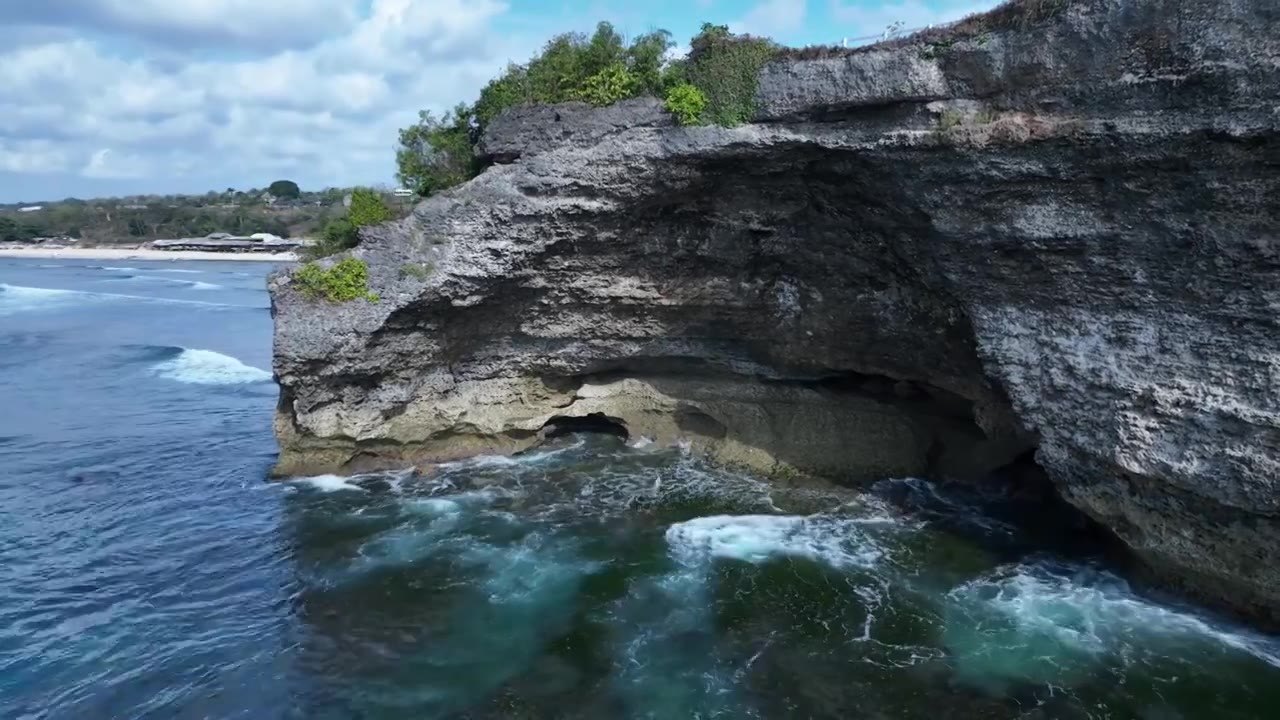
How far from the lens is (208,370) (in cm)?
3297

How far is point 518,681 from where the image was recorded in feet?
37.5

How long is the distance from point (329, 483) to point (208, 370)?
18.1m

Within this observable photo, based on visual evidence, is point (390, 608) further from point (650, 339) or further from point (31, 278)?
point (31, 278)

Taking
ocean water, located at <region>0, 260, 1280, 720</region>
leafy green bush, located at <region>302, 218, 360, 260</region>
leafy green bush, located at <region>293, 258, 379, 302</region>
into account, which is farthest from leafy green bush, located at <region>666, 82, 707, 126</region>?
leafy green bush, located at <region>302, 218, 360, 260</region>

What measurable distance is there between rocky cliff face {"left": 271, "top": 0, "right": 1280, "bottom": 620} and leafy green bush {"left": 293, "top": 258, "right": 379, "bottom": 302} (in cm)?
26

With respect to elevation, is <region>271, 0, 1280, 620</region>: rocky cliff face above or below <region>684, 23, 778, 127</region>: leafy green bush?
below

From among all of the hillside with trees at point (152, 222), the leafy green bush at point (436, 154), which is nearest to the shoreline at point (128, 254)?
the hillside with trees at point (152, 222)

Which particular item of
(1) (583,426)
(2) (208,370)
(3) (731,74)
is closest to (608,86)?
(3) (731,74)

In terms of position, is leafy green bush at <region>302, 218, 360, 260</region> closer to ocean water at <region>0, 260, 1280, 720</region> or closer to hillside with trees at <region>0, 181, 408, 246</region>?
ocean water at <region>0, 260, 1280, 720</region>

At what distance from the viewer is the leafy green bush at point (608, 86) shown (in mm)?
16922

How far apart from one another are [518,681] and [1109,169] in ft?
37.2

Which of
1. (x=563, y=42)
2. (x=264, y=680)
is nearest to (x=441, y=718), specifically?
(x=264, y=680)

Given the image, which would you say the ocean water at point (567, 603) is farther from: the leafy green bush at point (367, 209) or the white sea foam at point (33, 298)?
the white sea foam at point (33, 298)

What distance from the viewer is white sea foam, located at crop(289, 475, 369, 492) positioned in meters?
18.2
